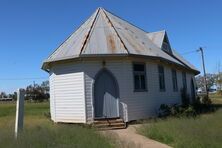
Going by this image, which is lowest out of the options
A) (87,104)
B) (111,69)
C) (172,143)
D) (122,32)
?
(172,143)

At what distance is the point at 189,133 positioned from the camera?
42.1 feet

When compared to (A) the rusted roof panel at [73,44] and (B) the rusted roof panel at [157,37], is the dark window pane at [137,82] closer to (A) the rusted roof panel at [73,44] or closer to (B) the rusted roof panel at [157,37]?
(A) the rusted roof panel at [73,44]

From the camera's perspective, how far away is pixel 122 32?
22.3m

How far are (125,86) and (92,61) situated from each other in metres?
2.16

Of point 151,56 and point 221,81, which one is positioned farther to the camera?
point 221,81

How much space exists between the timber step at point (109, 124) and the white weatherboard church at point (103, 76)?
1.37 ft

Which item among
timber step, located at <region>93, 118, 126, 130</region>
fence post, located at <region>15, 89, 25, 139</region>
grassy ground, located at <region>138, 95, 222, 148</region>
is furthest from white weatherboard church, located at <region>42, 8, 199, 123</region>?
fence post, located at <region>15, 89, 25, 139</region>

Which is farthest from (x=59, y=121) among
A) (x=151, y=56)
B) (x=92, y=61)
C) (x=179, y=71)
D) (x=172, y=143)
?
(x=179, y=71)

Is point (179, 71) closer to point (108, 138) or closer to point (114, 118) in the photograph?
point (114, 118)

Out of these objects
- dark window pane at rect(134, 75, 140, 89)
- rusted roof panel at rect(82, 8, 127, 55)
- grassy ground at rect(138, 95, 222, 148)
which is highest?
rusted roof panel at rect(82, 8, 127, 55)

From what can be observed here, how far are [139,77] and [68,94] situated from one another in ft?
13.0

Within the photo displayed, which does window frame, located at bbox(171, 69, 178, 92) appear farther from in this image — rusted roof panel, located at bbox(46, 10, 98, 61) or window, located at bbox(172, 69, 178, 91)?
rusted roof panel, located at bbox(46, 10, 98, 61)

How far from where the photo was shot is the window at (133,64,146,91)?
20.6m

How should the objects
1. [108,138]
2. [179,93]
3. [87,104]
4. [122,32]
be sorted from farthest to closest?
[179,93], [122,32], [87,104], [108,138]
